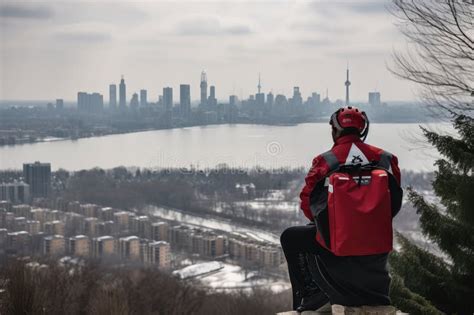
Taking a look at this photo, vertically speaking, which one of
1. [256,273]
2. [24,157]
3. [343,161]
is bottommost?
[256,273]

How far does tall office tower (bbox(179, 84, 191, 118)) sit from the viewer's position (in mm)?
46375

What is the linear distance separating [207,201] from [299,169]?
53.4ft

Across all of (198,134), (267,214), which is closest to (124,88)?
(198,134)

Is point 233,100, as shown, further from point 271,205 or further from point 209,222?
point 271,205

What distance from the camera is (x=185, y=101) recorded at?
47.6 m

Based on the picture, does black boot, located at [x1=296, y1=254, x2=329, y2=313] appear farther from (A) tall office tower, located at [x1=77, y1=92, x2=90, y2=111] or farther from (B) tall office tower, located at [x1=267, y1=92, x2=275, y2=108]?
(A) tall office tower, located at [x1=77, y1=92, x2=90, y2=111]

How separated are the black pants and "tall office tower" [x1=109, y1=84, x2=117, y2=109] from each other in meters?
51.7

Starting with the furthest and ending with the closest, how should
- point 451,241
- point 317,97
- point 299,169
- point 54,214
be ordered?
1. point 54,214
2. point 317,97
3. point 299,169
4. point 451,241

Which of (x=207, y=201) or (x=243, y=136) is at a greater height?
(x=243, y=136)

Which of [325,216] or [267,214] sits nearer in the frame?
[325,216]

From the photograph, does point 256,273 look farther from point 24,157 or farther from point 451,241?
point 451,241

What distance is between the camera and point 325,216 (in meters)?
1.96

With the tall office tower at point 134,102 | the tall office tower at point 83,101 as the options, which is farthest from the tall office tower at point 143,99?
the tall office tower at point 83,101

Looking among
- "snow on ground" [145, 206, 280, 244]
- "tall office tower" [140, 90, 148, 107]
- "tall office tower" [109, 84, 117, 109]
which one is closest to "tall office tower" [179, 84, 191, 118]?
"tall office tower" [140, 90, 148, 107]
